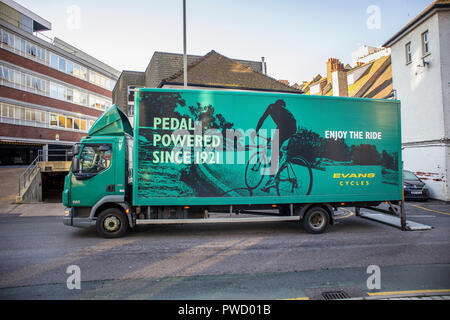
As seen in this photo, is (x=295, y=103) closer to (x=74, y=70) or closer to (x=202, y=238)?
(x=202, y=238)

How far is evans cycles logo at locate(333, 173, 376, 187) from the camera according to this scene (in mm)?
7395

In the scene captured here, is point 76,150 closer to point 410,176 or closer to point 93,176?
point 93,176

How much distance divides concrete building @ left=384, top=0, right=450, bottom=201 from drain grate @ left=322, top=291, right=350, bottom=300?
572 inches

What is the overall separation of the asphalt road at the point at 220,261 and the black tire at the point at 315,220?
221mm

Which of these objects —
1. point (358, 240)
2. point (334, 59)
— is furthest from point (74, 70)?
point (358, 240)

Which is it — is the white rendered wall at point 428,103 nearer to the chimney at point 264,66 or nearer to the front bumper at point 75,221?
the chimney at point 264,66

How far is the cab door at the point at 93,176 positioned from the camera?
22.9 feet

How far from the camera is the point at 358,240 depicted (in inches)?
273

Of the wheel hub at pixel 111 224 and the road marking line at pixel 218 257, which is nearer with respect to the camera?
the road marking line at pixel 218 257

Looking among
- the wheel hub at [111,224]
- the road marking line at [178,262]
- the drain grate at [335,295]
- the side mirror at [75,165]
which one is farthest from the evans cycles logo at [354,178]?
the side mirror at [75,165]

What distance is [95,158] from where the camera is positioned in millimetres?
7062

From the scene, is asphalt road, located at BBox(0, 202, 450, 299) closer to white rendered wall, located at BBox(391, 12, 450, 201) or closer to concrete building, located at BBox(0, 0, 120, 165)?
white rendered wall, located at BBox(391, 12, 450, 201)

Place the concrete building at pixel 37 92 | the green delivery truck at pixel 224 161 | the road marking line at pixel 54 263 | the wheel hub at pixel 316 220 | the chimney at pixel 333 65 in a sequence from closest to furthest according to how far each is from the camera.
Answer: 1. the road marking line at pixel 54 263
2. the green delivery truck at pixel 224 161
3. the wheel hub at pixel 316 220
4. the concrete building at pixel 37 92
5. the chimney at pixel 333 65

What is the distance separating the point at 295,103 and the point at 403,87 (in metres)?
14.9
